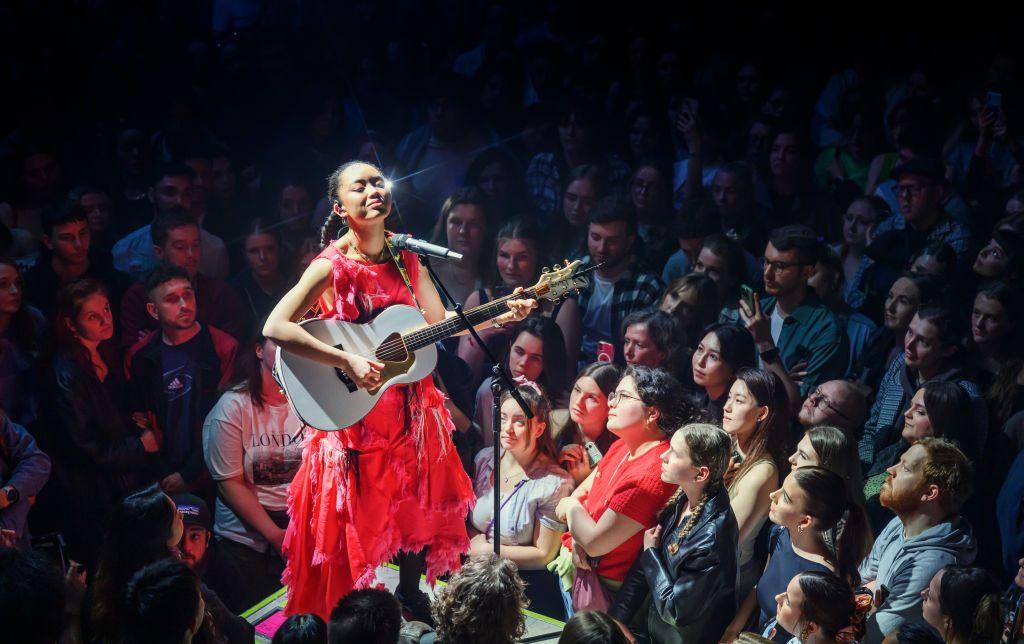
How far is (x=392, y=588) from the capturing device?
18.2ft

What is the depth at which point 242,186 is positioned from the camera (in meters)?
7.02

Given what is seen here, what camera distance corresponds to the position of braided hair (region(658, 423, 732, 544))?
174 inches

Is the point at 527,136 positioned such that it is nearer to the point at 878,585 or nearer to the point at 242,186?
the point at 242,186

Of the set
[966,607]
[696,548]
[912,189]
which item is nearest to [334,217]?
[696,548]

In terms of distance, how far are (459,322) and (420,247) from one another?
0.45m

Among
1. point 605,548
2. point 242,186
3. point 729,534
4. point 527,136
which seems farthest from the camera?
point 242,186

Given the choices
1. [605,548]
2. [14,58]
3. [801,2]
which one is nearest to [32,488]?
[14,58]

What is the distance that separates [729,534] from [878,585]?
0.78 metres

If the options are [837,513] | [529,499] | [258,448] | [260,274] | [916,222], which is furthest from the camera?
[260,274]

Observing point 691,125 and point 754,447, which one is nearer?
point 754,447

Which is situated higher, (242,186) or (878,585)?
(242,186)

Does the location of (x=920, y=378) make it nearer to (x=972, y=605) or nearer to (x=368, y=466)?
(x=972, y=605)

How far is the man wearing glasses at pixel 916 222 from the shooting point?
17.1 feet

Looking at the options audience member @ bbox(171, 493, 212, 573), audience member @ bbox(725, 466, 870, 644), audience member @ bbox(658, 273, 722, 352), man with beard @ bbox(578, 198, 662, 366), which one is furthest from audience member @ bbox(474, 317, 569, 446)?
audience member @ bbox(725, 466, 870, 644)
